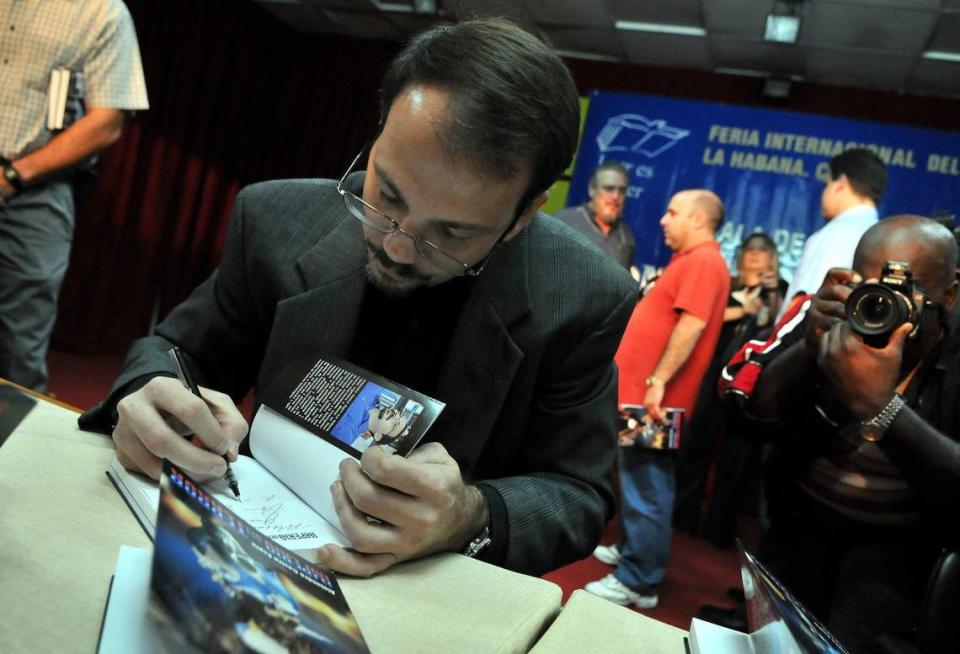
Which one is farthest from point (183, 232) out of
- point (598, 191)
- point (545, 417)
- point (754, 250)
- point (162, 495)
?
point (162, 495)

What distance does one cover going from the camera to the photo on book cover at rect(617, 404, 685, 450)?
8.93ft

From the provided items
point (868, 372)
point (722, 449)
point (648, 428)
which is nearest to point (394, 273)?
point (868, 372)

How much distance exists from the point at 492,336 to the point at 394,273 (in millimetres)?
153

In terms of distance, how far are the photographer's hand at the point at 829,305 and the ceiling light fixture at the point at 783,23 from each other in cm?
334

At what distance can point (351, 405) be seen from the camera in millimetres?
843

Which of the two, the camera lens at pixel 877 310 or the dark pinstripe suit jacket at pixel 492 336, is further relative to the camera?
the camera lens at pixel 877 310

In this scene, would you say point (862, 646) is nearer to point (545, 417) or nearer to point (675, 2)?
point (545, 417)

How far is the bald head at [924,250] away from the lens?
1.43 meters

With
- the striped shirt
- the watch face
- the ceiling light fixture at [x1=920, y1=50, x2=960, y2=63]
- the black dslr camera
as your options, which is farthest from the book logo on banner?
the watch face

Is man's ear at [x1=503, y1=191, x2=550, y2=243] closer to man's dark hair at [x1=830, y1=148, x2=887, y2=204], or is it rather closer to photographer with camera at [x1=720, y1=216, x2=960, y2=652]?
photographer with camera at [x1=720, y1=216, x2=960, y2=652]

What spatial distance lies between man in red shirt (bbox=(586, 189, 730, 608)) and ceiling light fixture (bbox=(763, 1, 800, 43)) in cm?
204

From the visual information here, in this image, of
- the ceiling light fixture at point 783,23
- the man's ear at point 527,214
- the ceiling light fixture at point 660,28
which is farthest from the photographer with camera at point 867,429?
the ceiling light fixture at point 660,28

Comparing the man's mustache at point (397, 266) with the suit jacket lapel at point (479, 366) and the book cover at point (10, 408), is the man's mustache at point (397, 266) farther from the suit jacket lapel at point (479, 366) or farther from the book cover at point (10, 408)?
the book cover at point (10, 408)

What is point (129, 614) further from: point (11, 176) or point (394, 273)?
point (11, 176)
